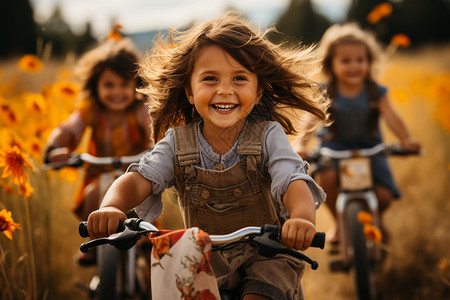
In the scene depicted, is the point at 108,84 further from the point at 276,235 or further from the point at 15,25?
the point at 15,25

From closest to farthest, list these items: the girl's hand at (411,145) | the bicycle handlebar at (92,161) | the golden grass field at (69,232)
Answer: the golden grass field at (69,232) → the bicycle handlebar at (92,161) → the girl's hand at (411,145)

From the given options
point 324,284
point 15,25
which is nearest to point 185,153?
point 324,284

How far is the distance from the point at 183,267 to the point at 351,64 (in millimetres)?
3305

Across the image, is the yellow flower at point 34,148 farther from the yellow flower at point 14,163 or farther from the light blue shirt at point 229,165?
the light blue shirt at point 229,165

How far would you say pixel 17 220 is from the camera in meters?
3.18

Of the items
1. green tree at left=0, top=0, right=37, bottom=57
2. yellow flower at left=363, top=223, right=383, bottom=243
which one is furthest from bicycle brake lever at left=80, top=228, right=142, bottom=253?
green tree at left=0, top=0, right=37, bottom=57

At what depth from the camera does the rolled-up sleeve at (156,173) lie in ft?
6.86

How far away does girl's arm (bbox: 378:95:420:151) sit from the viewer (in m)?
4.05

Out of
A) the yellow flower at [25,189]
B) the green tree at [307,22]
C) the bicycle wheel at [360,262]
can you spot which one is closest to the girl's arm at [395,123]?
the bicycle wheel at [360,262]

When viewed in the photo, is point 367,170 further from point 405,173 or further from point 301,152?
point 405,173

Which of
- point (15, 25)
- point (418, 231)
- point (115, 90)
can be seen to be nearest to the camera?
point (115, 90)

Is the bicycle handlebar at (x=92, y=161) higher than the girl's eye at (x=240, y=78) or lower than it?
lower

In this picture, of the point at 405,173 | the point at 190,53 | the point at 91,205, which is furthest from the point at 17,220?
the point at 405,173

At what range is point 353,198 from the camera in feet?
12.8
